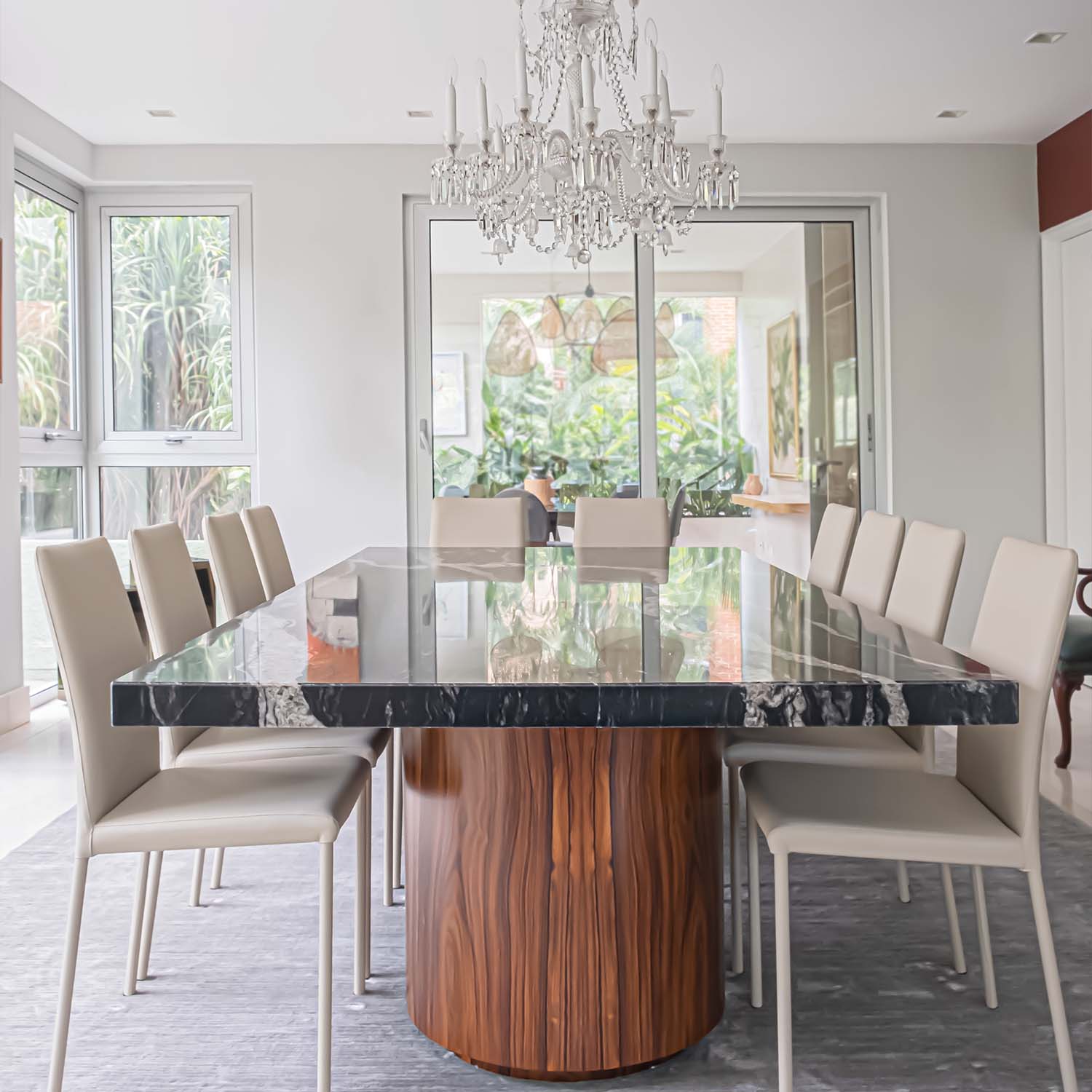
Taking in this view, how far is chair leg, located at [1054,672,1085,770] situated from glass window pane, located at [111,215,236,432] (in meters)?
3.95

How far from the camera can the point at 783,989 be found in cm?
166

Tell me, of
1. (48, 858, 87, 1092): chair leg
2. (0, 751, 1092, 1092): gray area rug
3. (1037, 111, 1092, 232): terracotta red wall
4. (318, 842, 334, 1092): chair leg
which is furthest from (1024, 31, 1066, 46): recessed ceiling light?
(48, 858, 87, 1092): chair leg

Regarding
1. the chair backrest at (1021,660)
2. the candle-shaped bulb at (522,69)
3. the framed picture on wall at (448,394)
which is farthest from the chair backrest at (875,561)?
the framed picture on wall at (448,394)

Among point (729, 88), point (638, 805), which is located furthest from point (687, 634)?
point (729, 88)

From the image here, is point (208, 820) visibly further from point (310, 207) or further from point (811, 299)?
point (811, 299)

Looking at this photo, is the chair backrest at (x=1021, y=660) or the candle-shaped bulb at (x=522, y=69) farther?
the candle-shaped bulb at (x=522, y=69)

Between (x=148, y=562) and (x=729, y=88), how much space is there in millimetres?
3384

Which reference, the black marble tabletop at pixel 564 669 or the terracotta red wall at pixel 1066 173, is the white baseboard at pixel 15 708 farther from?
the terracotta red wall at pixel 1066 173

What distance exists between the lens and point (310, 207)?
17.3 ft

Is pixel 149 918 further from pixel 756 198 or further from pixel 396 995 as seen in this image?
pixel 756 198

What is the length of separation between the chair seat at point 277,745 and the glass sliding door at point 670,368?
314cm

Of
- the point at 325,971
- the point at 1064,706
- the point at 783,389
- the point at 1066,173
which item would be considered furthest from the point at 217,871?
the point at 1066,173

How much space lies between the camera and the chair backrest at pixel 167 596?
88.3 inches

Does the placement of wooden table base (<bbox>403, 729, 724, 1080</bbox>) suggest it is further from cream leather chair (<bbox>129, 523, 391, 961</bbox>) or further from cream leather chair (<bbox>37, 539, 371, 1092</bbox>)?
cream leather chair (<bbox>129, 523, 391, 961</bbox>)
